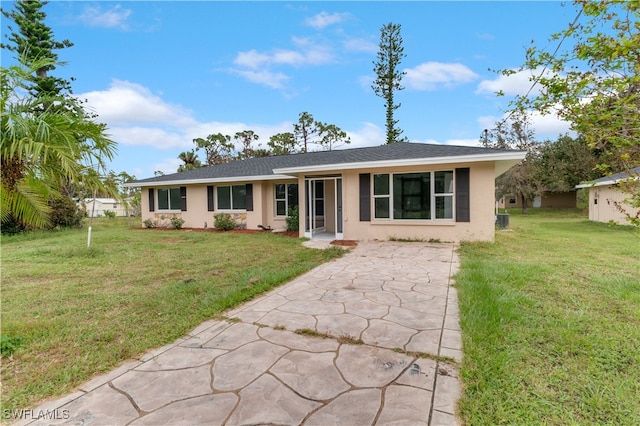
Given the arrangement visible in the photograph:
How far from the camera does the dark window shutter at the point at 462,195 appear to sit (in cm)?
865

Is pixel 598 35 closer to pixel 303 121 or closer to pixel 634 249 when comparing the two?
pixel 634 249

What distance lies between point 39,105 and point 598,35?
512 centimetres

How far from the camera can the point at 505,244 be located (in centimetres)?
870

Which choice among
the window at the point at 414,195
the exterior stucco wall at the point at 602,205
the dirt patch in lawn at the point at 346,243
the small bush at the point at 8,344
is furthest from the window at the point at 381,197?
the exterior stucco wall at the point at 602,205

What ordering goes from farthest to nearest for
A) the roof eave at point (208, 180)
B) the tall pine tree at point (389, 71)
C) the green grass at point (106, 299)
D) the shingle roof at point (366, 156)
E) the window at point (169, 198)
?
the tall pine tree at point (389, 71), the window at point (169, 198), the roof eave at point (208, 180), the shingle roof at point (366, 156), the green grass at point (106, 299)

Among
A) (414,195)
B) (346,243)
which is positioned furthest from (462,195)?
(346,243)

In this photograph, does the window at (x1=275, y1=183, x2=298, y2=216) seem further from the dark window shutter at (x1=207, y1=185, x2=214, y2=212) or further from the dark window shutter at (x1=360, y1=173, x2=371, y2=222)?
the dark window shutter at (x1=360, y1=173, x2=371, y2=222)

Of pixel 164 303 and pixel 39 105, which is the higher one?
pixel 39 105

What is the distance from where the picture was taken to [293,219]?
12430 mm

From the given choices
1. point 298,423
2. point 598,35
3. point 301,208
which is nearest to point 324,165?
point 301,208

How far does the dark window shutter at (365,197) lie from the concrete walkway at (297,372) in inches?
225

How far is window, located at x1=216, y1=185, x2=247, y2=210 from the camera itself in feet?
45.4

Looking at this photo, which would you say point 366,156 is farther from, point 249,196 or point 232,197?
point 232,197

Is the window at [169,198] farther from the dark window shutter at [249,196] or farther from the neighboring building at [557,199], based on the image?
the neighboring building at [557,199]
